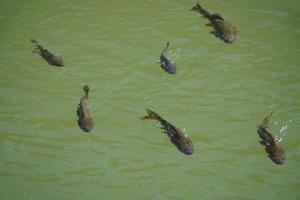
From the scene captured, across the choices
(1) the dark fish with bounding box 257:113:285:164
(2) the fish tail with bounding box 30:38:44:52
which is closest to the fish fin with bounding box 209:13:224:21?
(1) the dark fish with bounding box 257:113:285:164

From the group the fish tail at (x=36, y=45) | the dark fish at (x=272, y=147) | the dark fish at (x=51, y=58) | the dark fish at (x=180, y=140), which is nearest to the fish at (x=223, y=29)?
the dark fish at (x=272, y=147)

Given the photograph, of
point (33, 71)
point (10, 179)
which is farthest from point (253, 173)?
point (33, 71)

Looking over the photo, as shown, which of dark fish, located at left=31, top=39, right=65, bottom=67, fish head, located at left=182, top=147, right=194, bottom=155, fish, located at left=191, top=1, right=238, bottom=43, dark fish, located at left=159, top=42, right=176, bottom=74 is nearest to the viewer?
fish head, located at left=182, top=147, right=194, bottom=155

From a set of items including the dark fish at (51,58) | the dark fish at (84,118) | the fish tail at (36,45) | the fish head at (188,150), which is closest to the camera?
the fish head at (188,150)

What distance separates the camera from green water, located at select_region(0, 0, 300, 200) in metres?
7.12

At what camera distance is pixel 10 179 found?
7.11 meters

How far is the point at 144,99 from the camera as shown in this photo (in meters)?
8.59

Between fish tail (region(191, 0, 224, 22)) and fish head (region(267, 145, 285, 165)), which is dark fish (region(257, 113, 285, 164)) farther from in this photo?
fish tail (region(191, 0, 224, 22))

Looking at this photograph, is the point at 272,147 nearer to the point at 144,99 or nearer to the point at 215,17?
the point at 144,99

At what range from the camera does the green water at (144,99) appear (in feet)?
23.4

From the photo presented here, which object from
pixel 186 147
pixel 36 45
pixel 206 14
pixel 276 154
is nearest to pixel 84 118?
pixel 186 147

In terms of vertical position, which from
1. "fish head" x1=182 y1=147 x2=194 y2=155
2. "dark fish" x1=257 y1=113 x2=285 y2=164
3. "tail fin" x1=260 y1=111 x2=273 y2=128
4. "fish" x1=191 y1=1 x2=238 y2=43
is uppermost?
"fish" x1=191 y1=1 x2=238 y2=43

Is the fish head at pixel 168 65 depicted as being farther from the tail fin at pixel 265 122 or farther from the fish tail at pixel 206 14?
the tail fin at pixel 265 122

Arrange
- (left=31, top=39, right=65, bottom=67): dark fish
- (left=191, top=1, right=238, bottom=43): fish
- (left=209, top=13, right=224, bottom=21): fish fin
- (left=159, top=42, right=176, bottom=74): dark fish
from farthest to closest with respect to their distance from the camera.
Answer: (left=209, top=13, right=224, bottom=21): fish fin → (left=191, top=1, right=238, bottom=43): fish → (left=31, top=39, right=65, bottom=67): dark fish → (left=159, top=42, right=176, bottom=74): dark fish
